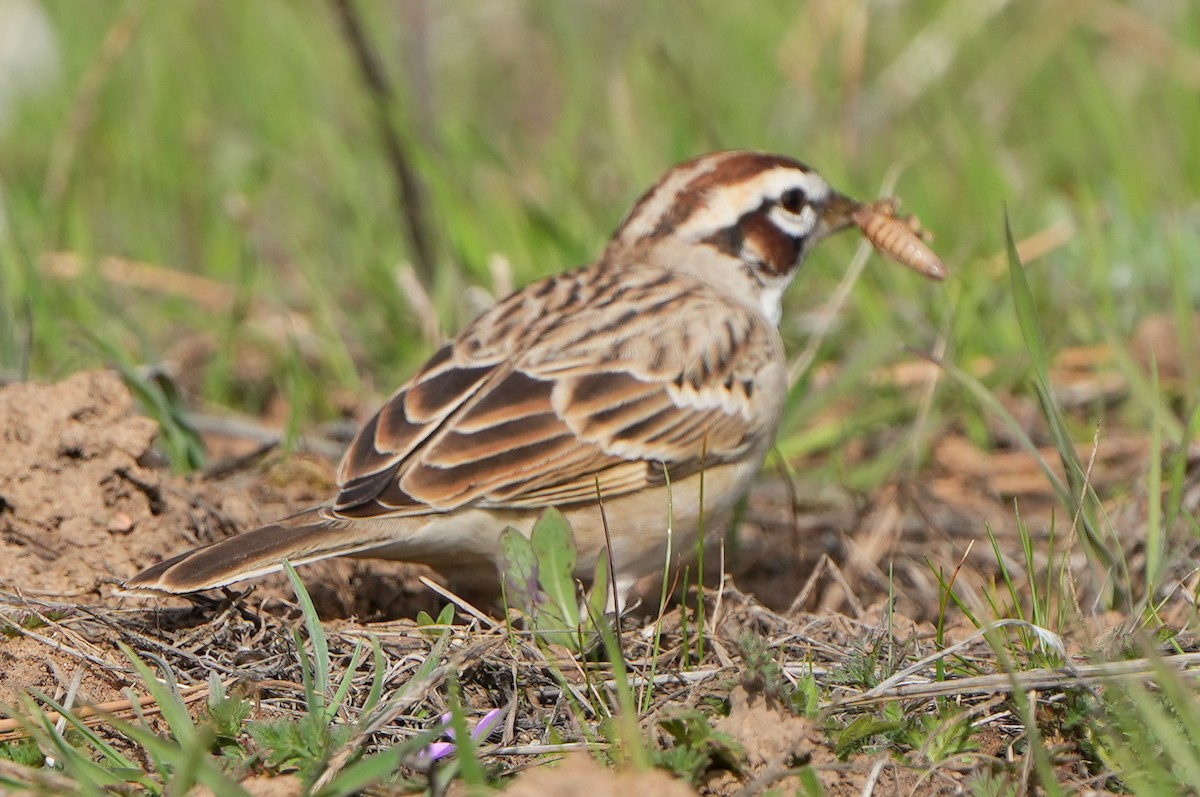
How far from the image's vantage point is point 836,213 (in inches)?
228

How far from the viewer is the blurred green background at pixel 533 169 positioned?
22.3 feet

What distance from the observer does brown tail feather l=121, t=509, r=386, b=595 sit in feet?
13.1

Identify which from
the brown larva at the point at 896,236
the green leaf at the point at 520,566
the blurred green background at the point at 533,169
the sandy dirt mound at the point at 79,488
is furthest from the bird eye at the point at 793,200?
the sandy dirt mound at the point at 79,488

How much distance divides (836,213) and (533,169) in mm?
3579

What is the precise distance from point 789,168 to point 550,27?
560 cm

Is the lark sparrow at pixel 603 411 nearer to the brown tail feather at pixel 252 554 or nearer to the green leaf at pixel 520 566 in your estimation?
the brown tail feather at pixel 252 554

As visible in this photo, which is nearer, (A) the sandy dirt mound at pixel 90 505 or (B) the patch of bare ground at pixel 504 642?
(B) the patch of bare ground at pixel 504 642

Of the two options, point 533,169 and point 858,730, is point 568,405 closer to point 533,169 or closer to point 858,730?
point 858,730

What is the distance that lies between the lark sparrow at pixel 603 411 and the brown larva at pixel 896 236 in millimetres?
21

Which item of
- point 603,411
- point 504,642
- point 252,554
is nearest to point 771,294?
point 603,411

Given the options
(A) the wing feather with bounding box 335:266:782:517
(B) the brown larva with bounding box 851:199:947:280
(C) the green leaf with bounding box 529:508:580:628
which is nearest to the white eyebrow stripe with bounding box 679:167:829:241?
(B) the brown larva with bounding box 851:199:947:280

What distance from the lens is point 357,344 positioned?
7211 mm

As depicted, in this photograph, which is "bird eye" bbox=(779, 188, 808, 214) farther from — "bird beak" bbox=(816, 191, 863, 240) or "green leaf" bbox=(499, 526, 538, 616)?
"green leaf" bbox=(499, 526, 538, 616)

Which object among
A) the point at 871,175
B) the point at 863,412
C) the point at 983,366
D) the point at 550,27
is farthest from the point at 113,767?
the point at 550,27
